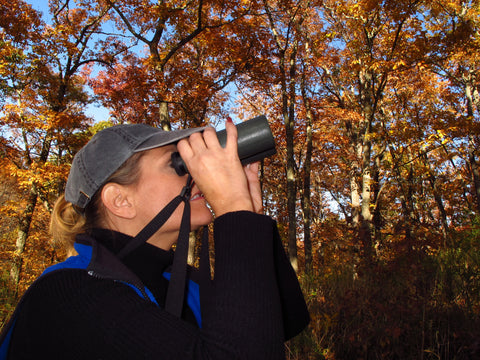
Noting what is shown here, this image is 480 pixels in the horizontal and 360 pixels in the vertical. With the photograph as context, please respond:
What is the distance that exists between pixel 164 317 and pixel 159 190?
0.50 meters

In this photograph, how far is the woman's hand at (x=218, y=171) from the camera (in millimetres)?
847

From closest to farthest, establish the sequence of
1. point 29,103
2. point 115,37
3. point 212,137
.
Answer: point 212,137, point 29,103, point 115,37

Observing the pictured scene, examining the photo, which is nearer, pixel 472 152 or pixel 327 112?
pixel 472 152

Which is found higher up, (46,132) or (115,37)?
(115,37)

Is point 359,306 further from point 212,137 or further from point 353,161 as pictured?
point 353,161

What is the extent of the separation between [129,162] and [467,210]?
59.9 ft

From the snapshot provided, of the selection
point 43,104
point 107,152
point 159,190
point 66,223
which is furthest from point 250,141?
point 43,104

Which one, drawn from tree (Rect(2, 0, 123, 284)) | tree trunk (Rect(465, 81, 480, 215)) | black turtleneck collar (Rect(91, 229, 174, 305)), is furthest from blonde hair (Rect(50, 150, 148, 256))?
tree trunk (Rect(465, 81, 480, 215))

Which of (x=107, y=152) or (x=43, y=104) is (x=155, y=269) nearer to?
(x=107, y=152)

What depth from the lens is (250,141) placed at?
1.03 meters

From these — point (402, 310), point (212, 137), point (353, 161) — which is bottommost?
point (402, 310)

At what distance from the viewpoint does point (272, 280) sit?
748 mm

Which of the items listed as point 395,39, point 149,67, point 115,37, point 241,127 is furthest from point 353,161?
point 241,127

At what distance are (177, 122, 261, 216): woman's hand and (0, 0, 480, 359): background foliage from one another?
271 cm
